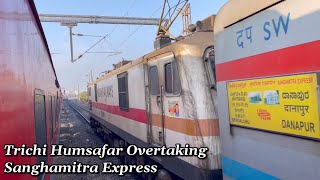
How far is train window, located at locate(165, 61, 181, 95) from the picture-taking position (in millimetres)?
5066

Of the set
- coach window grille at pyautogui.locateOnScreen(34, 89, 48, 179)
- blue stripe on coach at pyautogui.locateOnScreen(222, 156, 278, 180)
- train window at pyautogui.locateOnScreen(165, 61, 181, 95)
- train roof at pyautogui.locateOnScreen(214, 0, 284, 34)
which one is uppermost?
train roof at pyautogui.locateOnScreen(214, 0, 284, 34)

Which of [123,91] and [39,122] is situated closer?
[39,122]

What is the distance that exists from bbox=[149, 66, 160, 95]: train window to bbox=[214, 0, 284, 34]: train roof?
2.28 meters

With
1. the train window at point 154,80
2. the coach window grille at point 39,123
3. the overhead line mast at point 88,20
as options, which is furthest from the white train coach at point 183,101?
the overhead line mast at point 88,20

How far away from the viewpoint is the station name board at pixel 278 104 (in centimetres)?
242

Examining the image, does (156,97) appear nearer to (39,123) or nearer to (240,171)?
(39,123)

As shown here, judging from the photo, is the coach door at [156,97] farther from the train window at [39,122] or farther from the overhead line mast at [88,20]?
the overhead line mast at [88,20]

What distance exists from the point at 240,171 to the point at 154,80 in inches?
121

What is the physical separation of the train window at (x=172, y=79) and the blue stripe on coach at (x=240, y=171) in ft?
5.43

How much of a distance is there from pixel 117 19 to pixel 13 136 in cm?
2160

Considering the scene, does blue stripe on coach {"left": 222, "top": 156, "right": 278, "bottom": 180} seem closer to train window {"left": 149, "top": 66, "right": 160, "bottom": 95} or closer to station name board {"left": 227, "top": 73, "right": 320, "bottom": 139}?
station name board {"left": 227, "top": 73, "right": 320, "bottom": 139}

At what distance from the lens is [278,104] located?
275cm

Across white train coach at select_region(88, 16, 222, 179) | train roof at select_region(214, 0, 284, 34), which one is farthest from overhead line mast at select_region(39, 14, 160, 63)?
train roof at select_region(214, 0, 284, 34)

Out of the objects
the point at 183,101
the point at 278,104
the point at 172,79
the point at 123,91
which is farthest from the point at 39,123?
the point at 123,91
